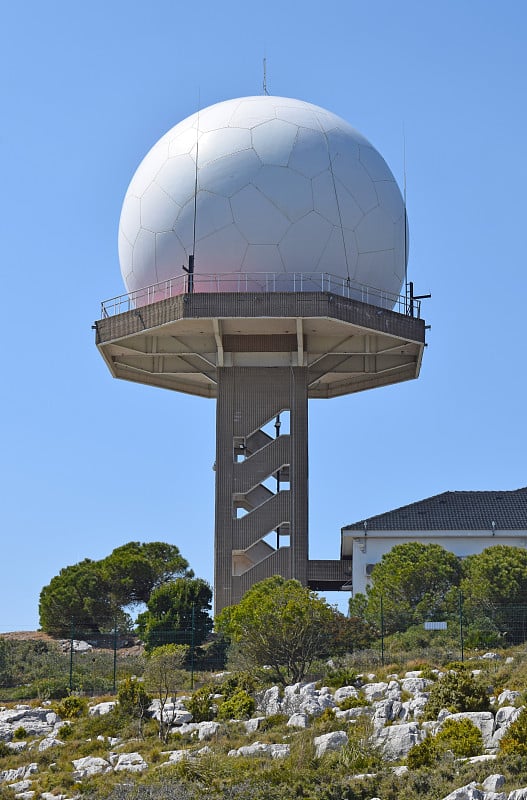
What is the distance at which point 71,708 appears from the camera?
49.5 metres

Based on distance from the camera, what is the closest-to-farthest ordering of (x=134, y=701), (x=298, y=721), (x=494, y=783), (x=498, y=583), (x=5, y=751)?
(x=494, y=783), (x=298, y=721), (x=5, y=751), (x=134, y=701), (x=498, y=583)

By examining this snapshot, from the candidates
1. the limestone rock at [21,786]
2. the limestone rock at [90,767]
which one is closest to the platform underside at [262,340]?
the limestone rock at [90,767]

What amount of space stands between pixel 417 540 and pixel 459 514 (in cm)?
289

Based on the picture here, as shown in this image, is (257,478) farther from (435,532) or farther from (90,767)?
(90,767)

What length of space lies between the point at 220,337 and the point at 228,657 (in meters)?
17.9

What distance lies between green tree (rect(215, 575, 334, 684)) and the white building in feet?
53.0

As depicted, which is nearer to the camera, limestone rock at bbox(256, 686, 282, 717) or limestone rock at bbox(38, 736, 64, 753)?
limestone rock at bbox(256, 686, 282, 717)

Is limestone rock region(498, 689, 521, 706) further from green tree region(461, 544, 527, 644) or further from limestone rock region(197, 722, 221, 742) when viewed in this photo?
green tree region(461, 544, 527, 644)

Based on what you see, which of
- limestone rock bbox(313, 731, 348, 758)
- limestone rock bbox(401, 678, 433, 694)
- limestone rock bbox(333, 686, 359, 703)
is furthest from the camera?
limestone rock bbox(333, 686, 359, 703)

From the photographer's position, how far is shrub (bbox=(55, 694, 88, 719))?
162ft

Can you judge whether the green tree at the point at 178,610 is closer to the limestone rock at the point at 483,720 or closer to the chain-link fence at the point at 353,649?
the chain-link fence at the point at 353,649

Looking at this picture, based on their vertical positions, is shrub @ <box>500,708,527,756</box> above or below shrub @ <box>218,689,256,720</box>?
below

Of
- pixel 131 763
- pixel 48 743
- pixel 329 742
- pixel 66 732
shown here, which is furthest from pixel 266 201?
pixel 329 742

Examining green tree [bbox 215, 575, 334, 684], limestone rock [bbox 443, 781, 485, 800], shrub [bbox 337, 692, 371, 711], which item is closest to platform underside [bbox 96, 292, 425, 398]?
green tree [bbox 215, 575, 334, 684]
